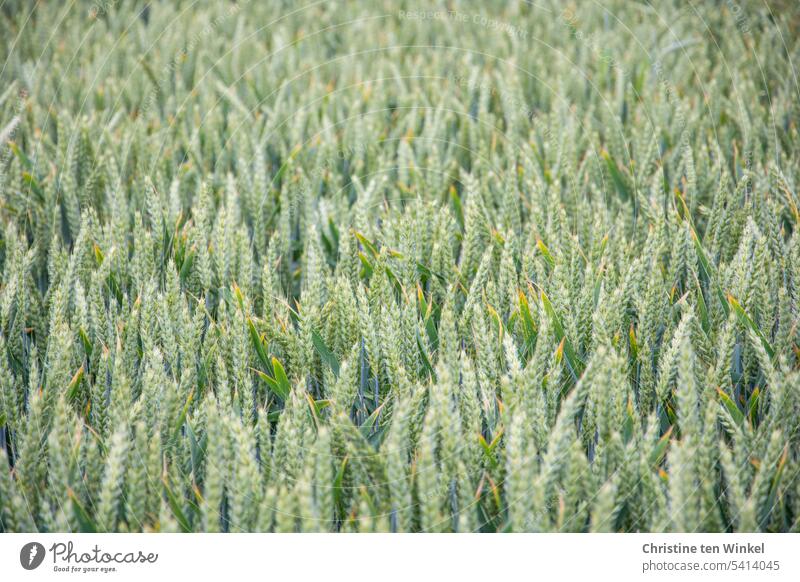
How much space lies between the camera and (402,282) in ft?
4.28

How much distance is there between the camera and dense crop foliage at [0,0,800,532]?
93 centimetres

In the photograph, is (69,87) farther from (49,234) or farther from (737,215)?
(737,215)

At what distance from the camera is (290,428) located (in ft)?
3.11

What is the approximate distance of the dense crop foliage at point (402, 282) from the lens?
929 millimetres
